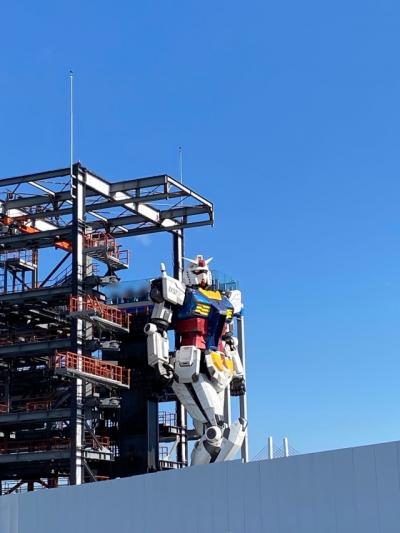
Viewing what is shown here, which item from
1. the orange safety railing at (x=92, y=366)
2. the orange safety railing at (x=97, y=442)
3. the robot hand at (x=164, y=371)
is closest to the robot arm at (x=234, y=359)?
the robot hand at (x=164, y=371)

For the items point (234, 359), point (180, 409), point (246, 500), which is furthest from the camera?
point (180, 409)

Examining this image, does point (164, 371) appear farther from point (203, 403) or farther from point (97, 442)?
point (97, 442)

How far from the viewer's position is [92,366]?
135 ft

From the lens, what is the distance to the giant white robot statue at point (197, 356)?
3469cm

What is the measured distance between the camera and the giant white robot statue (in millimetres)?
34688

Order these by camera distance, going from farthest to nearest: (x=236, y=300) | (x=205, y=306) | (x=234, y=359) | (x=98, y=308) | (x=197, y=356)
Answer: (x=98, y=308)
(x=236, y=300)
(x=234, y=359)
(x=205, y=306)
(x=197, y=356)

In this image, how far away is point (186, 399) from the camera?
35.9 metres

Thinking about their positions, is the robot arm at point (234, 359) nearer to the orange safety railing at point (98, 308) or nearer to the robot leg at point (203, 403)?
the robot leg at point (203, 403)

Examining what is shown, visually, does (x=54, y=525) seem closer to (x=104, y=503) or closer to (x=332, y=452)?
(x=104, y=503)

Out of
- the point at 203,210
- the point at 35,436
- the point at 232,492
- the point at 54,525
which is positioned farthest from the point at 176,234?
the point at 232,492

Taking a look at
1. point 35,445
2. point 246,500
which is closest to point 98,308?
point 35,445

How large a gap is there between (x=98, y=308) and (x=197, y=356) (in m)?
7.56

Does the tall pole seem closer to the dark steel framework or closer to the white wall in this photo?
the dark steel framework

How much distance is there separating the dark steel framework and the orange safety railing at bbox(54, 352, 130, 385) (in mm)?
50
